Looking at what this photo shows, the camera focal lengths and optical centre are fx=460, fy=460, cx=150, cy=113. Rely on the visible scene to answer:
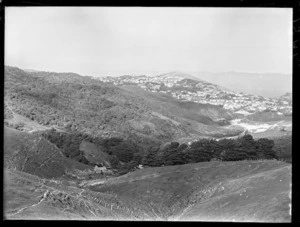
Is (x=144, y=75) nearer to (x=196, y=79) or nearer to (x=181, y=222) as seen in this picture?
(x=196, y=79)

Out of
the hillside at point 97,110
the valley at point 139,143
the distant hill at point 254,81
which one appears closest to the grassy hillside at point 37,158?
the valley at point 139,143

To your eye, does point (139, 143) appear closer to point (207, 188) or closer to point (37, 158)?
point (207, 188)

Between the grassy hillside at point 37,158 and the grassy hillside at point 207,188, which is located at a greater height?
the grassy hillside at point 37,158

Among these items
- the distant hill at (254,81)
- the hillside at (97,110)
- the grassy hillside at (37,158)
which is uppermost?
the distant hill at (254,81)

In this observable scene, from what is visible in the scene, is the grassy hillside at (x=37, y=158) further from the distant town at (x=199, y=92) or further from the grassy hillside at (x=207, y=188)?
the distant town at (x=199, y=92)

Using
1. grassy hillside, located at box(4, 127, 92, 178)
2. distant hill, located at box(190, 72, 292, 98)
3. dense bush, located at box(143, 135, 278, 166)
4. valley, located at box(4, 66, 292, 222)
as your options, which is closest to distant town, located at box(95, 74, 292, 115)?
valley, located at box(4, 66, 292, 222)

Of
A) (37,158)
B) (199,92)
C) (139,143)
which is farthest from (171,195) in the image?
(37,158)


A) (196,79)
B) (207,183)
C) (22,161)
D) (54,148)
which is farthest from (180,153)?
(22,161)
